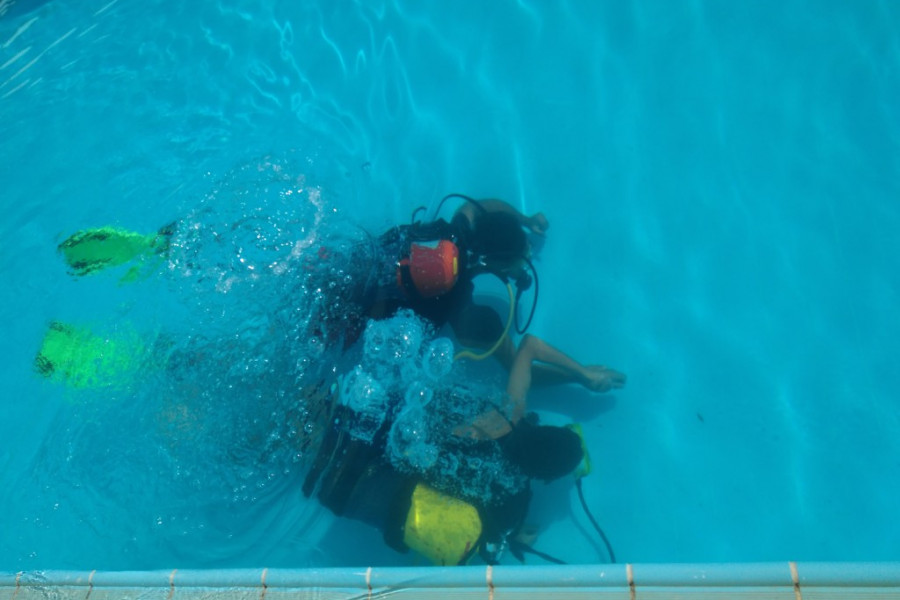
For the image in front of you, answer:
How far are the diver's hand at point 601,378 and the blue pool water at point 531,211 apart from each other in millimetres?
137

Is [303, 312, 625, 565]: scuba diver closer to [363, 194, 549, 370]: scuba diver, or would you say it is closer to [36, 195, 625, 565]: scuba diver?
[36, 195, 625, 565]: scuba diver

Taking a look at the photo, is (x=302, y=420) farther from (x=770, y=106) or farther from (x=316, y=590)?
(x=770, y=106)

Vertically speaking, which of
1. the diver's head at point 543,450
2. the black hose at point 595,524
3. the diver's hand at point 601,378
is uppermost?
the diver's head at point 543,450

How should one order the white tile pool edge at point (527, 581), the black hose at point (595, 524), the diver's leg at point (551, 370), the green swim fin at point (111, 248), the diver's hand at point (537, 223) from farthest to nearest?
1. the green swim fin at point (111, 248)
2. the diver's hand at point (537, 223)
3. the diver's leg at point (551, 370)
4. the black hose at point (595, 524)
5. the white tile pool edge at point (527, 581)

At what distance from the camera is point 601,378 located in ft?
12.9

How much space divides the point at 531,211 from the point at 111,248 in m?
3.14

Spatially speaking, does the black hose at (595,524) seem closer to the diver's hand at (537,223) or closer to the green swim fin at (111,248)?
the diver's hand at (537,223)

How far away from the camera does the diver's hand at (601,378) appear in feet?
12.9

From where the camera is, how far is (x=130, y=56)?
220 inches

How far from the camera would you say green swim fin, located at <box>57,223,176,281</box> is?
14.9 ft

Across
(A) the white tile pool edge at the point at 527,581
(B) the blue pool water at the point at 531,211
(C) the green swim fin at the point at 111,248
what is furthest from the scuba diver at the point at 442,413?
(A) the white tile pool edge at the point at 527,581

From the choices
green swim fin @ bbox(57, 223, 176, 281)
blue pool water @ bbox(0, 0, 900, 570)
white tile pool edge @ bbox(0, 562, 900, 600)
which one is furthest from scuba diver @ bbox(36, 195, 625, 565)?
white tile pool edge @ bbox(0, 562, 900, 600)

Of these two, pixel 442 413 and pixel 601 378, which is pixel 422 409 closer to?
pixel 442 413

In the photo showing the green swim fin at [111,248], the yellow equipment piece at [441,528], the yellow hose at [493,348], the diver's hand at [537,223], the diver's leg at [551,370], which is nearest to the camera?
the yellow equipment piece at [441,528]
